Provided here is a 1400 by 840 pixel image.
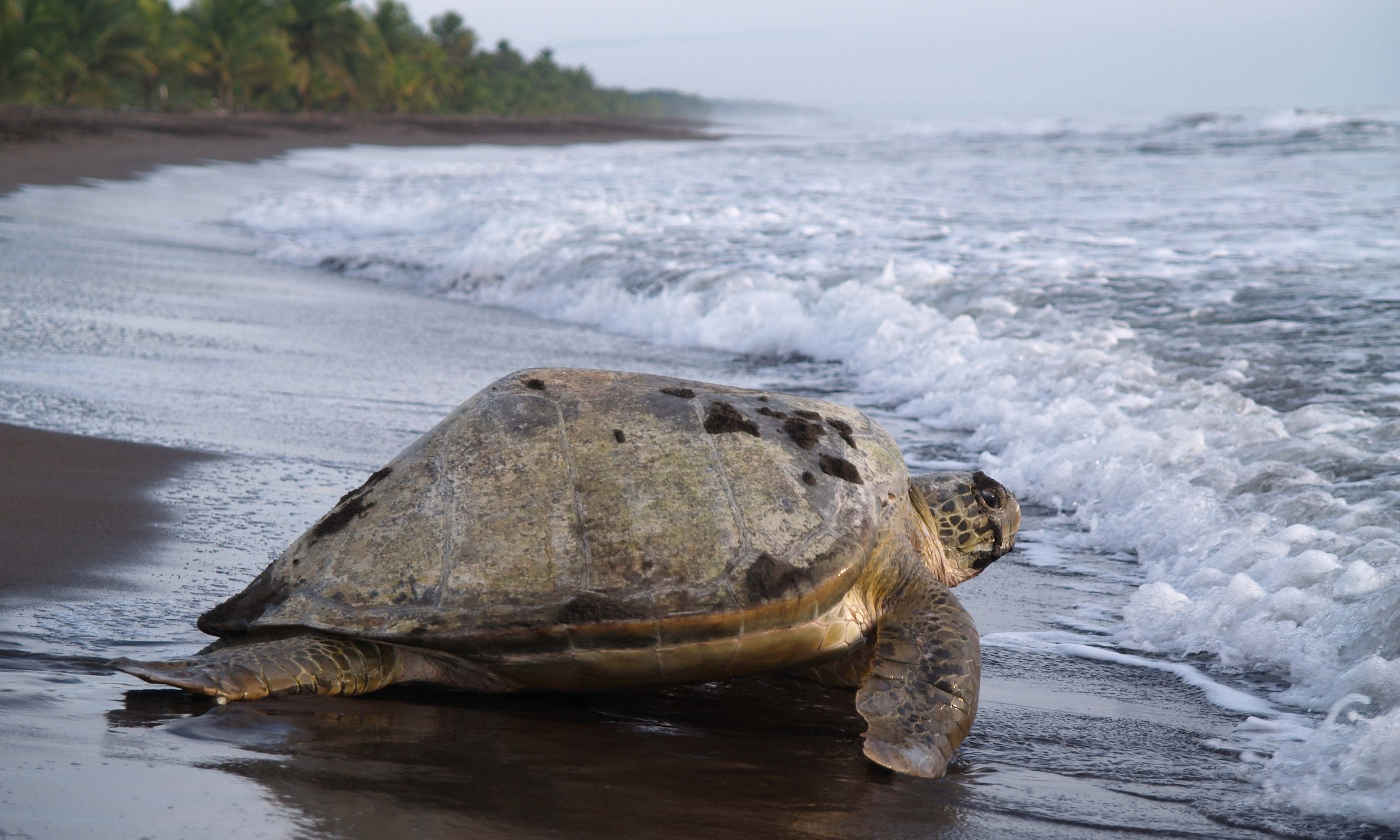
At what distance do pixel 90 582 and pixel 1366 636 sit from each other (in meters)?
3.26

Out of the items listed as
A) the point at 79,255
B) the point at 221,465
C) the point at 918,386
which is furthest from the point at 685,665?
the point at 79,255

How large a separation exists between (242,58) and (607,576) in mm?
49398

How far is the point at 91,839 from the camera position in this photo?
175 centimetres

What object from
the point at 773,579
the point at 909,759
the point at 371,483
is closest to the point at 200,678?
the point at 371,483

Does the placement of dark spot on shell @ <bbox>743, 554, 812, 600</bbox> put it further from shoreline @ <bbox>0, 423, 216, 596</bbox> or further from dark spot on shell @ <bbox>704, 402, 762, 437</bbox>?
shoreline @ <bbox>0, 423, 216, 596</bbox>

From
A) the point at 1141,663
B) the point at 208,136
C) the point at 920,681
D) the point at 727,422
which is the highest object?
the point at 208,136

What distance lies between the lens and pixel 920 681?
257 centimetres

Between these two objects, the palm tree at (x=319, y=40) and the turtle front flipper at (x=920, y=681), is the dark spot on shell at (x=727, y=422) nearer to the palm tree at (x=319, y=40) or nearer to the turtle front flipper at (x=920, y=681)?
the turtle front flipper at (x=920, y=681)

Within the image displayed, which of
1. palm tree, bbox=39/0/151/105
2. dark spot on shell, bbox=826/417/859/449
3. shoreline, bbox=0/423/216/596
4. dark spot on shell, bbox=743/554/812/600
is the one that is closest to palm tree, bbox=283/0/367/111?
palm tree, bbox=39/0/151/105

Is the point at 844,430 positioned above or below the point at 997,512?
above

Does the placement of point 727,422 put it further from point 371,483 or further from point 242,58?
point 242,58

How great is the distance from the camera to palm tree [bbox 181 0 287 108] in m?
45.1

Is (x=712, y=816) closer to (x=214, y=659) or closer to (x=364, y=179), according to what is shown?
(x=214, y=659)

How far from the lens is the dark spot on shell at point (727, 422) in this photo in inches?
111
